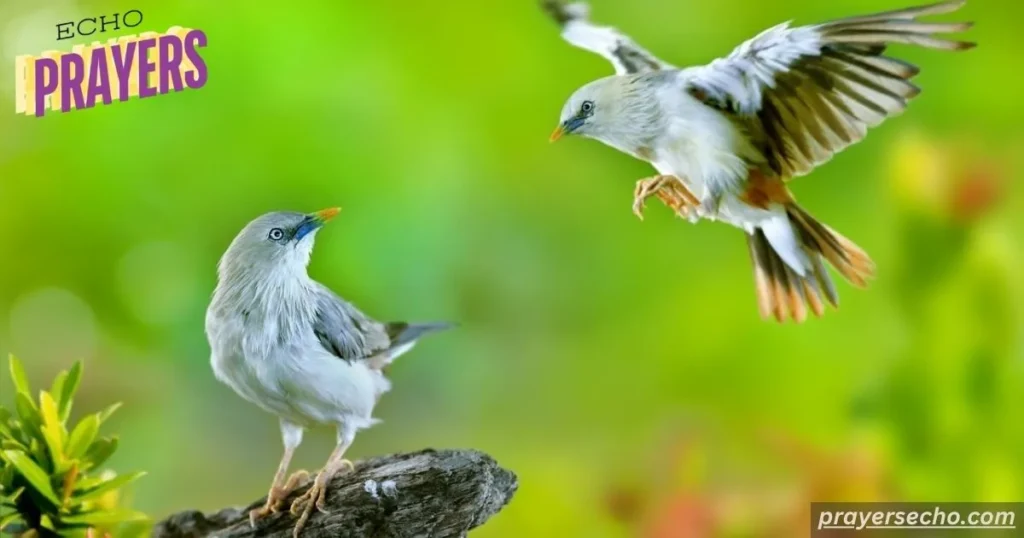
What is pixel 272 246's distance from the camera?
119 cm

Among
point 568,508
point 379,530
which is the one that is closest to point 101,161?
point 379,530

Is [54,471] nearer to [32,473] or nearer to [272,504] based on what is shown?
[32,473]

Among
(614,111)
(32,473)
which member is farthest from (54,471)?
(614,111)

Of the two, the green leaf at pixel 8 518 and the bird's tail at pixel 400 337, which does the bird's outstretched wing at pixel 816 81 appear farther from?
the green leaf at pixel 8 518

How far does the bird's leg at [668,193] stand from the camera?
130cm

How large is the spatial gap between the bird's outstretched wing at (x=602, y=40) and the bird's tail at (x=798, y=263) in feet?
0.97

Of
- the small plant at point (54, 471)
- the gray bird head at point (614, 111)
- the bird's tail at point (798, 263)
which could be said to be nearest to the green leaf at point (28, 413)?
the small plant at point (54, 471)

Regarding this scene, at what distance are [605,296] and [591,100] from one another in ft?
1.16

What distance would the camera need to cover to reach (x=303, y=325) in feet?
3.90

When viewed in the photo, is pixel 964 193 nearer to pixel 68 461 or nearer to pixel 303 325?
pixel 303 325

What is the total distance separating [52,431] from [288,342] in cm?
35

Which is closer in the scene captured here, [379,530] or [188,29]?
[379,530]

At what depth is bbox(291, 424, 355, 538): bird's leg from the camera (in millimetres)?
1172

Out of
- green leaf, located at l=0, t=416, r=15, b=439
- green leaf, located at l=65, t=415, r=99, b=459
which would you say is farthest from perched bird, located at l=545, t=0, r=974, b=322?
green leaf, located at l=0, t=416, r=15, b=439
